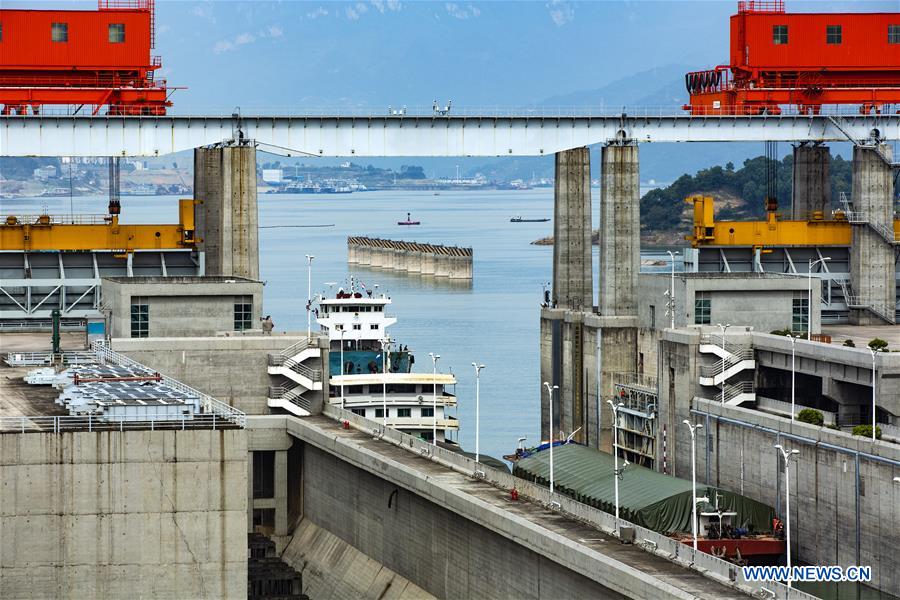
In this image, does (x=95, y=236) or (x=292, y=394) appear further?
(x=95, y=236)

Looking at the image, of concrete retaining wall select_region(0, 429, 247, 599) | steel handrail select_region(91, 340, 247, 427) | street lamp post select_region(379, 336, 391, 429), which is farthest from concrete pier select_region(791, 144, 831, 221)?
concrete retaining wall select_region(0, 429, 247, 599)

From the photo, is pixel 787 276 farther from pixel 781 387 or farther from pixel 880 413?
pixel 880 413

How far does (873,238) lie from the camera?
118 meters

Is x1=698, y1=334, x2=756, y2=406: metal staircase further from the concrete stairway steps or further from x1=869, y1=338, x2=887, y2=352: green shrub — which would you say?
the concrete stairway steps

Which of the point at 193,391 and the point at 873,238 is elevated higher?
the point at 873,238

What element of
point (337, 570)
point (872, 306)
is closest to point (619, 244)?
point (872, 306)

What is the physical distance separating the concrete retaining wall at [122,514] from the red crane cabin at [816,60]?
219ft

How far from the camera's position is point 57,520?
190 ft

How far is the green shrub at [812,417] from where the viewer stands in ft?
272

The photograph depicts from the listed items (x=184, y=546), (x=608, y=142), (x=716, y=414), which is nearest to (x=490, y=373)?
(x=608, y=142)

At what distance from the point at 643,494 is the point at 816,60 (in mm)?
50331

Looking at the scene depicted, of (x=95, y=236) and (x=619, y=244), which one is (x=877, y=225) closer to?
(x=619, y=244)

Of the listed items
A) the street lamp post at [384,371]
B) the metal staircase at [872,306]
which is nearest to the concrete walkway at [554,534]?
the street lamp post at [384,371]

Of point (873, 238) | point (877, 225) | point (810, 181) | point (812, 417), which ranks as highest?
point (810, 181)
